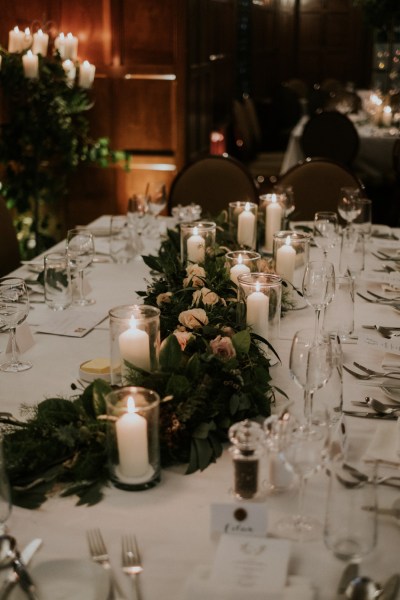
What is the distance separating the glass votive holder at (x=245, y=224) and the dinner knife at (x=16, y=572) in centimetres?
171

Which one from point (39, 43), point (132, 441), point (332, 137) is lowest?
point (132, 441)

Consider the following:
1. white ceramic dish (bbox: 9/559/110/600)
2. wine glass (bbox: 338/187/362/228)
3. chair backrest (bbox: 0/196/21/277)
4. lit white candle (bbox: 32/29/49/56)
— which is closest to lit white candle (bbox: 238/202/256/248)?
wine glass (bbox: 338/187/362/228)

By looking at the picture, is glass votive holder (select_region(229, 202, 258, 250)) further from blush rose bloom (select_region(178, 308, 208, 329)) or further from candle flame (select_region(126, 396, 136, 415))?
candle flame (select_region(126, 396, 136, 415))

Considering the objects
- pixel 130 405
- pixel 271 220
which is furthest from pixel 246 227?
pixel 130 405

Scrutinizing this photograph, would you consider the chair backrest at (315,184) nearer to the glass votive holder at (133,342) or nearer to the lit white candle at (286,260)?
the lit white candle at (286,260)

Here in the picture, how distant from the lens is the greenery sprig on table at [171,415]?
1.39 m

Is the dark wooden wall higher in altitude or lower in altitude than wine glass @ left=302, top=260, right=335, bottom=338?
higher

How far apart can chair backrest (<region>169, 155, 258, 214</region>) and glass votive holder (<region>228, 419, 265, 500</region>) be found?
257cm

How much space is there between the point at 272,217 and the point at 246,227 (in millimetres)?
183

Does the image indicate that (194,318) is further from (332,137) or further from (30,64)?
(332,137)

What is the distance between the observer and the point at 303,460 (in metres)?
1.22

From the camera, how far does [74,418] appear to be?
1498mm

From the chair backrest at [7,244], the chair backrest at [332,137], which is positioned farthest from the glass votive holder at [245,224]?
the chair backrest at [332,137]

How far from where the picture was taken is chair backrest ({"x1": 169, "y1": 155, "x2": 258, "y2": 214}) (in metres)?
3.79
